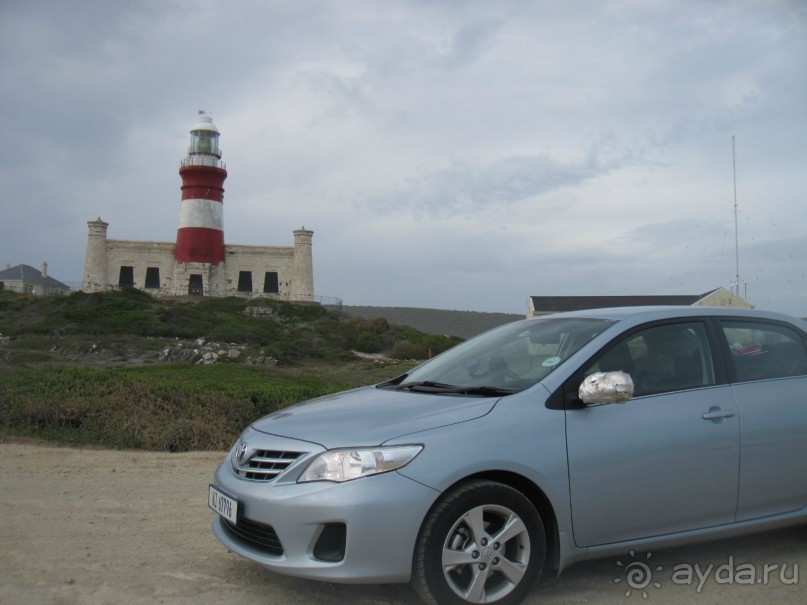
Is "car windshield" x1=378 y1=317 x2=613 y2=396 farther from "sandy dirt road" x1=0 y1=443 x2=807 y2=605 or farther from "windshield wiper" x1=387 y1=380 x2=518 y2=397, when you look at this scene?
"sandy dirt road" x1=0 y1=443 x2=807 y2=605

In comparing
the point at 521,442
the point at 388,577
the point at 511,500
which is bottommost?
the point at 388,577

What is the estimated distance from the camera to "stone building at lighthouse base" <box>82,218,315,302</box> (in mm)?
53438

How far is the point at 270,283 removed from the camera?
56.0 metres

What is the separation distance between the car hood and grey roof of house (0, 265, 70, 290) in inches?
2684

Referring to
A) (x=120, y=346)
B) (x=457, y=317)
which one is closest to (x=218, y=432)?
(x=120, y=346)

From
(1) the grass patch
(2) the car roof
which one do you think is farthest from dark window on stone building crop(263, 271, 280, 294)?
(2) the car roof

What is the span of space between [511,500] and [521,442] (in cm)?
31

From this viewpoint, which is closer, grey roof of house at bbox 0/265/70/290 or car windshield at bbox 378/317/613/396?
car windshield at bbox 378/317/613/396

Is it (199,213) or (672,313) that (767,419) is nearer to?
(672,313)

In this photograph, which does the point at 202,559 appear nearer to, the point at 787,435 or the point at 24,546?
the point at 24,546

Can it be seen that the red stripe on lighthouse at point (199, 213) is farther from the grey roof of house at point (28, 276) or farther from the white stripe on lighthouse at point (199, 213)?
the grey roof of house at point (28, 276)

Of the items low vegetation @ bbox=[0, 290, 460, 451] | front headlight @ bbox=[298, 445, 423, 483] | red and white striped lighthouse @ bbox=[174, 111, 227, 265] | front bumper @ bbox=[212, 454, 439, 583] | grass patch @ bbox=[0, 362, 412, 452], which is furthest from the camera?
red and white striped lighthouse @ bbox=[174, 111, 227, 265]

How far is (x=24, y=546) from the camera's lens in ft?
16.5

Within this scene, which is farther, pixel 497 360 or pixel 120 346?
pixel 120 346
